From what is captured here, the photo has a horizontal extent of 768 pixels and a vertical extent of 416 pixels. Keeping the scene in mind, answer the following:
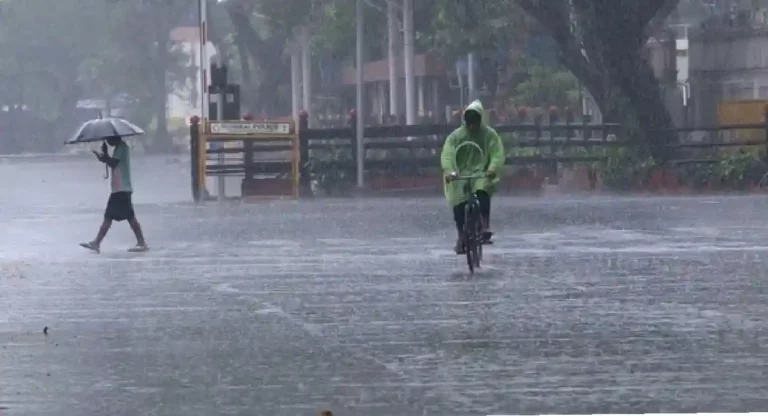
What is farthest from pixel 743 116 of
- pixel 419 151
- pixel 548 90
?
pixel 548 90

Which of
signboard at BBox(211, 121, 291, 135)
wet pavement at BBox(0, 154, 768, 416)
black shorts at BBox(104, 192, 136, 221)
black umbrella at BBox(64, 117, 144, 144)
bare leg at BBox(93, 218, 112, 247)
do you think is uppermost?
black umbrella at BBox(64, 117, 144, 144)

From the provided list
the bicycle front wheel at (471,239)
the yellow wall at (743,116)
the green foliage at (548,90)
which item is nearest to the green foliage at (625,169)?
the yellow wall at (743,116)

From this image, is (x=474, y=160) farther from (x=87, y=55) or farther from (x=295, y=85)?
(x=87, y=55)

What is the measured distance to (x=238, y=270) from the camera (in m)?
19.4

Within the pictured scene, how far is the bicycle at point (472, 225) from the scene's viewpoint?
18.4 metres

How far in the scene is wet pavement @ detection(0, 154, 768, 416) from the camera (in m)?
10.5

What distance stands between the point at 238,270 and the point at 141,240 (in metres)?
3.64

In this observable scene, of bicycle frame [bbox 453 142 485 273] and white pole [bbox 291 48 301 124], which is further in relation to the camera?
white pole [bbox 291 48 301 124]

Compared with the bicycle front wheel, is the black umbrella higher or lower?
higher

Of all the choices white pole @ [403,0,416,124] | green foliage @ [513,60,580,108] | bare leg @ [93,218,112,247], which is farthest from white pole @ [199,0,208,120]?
bare leg @ [93,218,112,247]

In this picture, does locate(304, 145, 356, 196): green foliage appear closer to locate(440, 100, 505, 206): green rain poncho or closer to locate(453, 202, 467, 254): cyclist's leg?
locate(440, 100, 505, 206): green rain poncho

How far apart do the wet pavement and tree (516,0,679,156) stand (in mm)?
9635

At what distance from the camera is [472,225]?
1855 cm

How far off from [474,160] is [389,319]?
5113 mm
